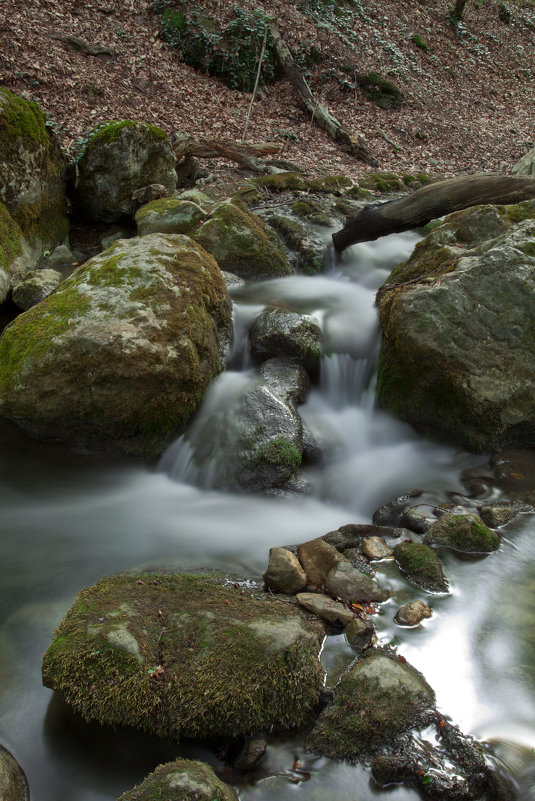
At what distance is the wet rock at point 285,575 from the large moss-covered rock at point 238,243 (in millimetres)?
5353

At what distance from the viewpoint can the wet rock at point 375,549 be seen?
3.68 meters

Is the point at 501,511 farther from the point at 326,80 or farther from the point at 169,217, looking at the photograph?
the point at 326,80

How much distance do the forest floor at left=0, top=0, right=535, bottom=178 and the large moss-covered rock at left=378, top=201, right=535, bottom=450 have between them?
708 centimetres

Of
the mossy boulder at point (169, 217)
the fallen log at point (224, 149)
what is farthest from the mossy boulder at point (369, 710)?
the fallen log at point (224, 149)

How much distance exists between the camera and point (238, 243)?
7.79 meters

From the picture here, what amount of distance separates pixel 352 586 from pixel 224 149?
33.3 feet

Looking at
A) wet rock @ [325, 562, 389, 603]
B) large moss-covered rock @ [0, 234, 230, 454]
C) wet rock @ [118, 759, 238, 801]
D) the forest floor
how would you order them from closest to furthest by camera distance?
wet rock @ [118, 759, 238, 801]
wet rock @ [325, 562, 389, 603]
large moss-covered rock @ [0, 234, 230, 454]
the forest floor

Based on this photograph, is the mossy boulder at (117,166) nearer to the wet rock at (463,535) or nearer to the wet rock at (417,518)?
the wet rock at (417,518)

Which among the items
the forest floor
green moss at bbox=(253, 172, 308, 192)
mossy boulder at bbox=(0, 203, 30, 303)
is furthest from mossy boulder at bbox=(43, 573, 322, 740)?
green moss at bbox=(253, 172, 308, 192)

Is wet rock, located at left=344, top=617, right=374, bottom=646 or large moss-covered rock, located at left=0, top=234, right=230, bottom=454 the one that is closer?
wet rock, located at left=344, top=617, right=374, bottom=646

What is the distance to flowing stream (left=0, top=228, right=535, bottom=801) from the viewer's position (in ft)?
7.81

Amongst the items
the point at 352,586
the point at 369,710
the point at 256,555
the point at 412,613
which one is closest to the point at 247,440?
the point at 256,555

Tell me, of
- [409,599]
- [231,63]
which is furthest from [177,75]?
[409,599]

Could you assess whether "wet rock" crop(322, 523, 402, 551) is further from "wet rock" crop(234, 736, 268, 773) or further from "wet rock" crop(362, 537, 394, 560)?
"wet rock" crop(234, 736, 268, 773)
